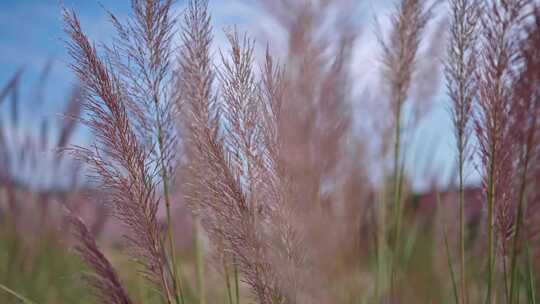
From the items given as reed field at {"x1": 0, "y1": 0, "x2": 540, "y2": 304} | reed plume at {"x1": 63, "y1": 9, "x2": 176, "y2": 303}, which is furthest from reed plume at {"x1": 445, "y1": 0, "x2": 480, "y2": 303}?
reed plume at {"x1": 63, "y1": 9, "x2": 176, "y2": 303}

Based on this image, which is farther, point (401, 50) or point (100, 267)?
point (401, 50)

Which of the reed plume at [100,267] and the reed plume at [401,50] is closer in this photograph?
the reed plume at [100,267]

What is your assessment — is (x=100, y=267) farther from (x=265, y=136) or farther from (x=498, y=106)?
(x=498, y=106)

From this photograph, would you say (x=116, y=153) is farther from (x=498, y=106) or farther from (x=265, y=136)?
(x=498, y=106)

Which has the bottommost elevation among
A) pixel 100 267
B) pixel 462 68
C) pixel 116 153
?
pixel 100 267

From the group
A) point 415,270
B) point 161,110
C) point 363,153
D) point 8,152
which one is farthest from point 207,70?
point 415,270

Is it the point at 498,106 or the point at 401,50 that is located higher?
the point at 401,50

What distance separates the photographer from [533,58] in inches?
33.6

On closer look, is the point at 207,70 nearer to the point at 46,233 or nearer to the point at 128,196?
the point at 128,196

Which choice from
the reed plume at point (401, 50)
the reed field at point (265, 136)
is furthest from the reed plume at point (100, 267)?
the reed plume at point (401, 50)

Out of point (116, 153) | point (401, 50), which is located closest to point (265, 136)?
point (116, 153)

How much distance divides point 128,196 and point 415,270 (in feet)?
6.79

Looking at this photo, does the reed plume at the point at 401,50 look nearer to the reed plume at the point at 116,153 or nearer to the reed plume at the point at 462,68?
the reed plume at the point at 462,68

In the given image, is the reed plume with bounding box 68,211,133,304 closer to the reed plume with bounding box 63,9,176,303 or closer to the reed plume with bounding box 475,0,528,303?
the reed plume with bounding box 63,9,176,303
